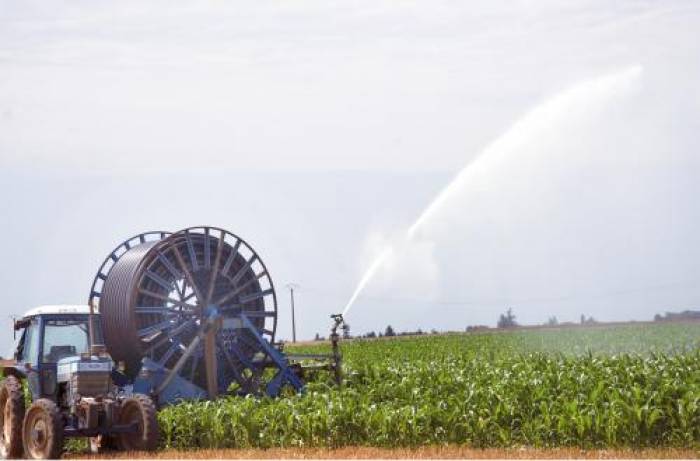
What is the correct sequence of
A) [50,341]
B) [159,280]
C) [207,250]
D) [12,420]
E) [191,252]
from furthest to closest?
[207,250], [191,252], [159,280], [50,341], [12,420]

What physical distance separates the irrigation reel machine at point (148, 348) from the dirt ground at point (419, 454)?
892 mm

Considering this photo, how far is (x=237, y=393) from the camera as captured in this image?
1063 inches

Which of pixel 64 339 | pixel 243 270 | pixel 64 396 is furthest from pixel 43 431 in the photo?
pixel 243 270

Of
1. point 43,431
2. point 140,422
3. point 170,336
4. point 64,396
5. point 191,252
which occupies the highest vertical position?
point 191,252

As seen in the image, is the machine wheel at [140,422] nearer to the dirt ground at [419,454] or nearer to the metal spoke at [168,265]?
the dirt ground at [419,454]

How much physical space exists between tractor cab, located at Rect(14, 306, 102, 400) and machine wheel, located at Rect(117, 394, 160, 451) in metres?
2.18

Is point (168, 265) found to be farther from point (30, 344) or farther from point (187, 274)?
point (30, 344)

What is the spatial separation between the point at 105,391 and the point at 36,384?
6.26 feet

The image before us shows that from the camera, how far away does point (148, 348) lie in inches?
1013

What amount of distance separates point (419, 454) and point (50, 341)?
Answer: 831cm

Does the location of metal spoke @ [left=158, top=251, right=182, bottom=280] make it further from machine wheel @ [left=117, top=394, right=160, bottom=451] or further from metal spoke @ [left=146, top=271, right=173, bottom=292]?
machine wheel @ [left=117, top=394, right=160, bottom=451]

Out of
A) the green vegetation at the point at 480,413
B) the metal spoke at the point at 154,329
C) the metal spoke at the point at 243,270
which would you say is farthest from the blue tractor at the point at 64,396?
the metal spoke at the point at 243,270

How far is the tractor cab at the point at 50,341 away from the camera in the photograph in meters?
24.2

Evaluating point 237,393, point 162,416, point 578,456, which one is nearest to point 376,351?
point 237,393
